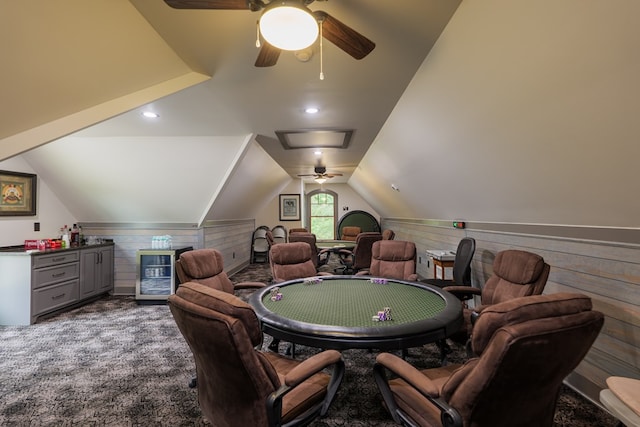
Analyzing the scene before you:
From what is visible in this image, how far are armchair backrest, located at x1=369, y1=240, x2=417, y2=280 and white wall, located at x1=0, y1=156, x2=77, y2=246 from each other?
4.89 meters

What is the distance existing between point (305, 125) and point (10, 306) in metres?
4.39

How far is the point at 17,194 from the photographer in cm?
428

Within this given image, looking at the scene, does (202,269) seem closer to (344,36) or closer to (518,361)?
(344,36)

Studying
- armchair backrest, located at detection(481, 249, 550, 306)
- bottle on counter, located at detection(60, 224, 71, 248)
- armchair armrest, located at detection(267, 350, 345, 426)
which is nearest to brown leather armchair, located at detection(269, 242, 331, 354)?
armchair backrest, located at detection(481, 249, 550, 306)

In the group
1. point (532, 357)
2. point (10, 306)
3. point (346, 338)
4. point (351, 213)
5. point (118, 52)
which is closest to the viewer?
point (532, 357)

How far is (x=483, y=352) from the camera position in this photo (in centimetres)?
126

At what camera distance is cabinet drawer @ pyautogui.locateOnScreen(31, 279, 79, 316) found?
12.9ft

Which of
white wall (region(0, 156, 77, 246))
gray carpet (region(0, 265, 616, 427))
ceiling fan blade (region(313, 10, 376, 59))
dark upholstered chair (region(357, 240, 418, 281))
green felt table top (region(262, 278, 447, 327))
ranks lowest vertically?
gray carpet (region(0, 265, 616, 427))

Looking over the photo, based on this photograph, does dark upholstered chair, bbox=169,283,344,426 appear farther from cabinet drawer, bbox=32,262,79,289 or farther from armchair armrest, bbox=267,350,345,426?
cabinet drawer, bbox=32,262,79,289

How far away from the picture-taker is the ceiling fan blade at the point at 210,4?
1.48 meters

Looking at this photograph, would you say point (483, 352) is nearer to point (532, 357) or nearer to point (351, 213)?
point (532, 357)

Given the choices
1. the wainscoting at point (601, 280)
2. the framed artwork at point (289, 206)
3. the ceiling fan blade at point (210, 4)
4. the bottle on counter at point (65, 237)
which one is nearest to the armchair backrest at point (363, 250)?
the wainscoting at point (601, 280)

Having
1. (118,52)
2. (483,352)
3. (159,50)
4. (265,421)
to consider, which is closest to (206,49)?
(159,50)

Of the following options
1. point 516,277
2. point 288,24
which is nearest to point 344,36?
point 288,24
